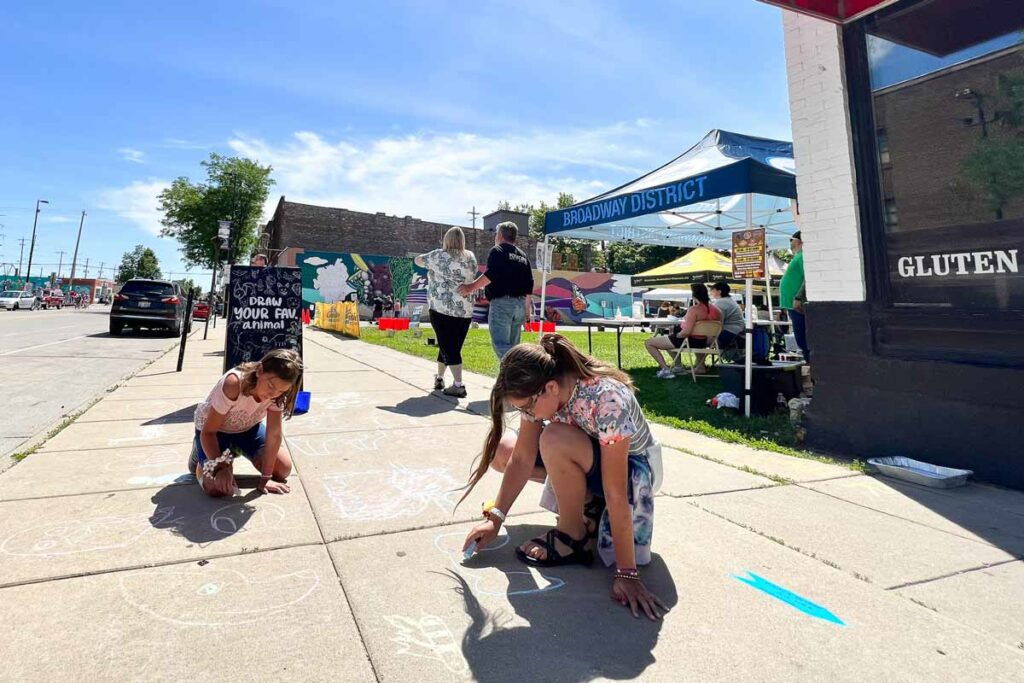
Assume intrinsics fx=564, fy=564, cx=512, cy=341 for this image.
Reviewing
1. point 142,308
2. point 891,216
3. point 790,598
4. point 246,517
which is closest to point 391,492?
point 246,517

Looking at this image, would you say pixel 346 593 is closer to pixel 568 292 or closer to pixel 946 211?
pixel 946 211

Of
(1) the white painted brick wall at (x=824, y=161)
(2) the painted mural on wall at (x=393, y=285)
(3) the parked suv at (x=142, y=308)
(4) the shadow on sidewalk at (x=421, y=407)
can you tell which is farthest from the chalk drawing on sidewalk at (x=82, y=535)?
(2) the painted mural on wall at (x=393, y=285)

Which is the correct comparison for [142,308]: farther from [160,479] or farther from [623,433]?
[623,433]

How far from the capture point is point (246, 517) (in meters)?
2.73

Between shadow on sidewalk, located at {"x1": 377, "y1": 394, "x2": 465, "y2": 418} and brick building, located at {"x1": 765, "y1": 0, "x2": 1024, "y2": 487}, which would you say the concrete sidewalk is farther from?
shadow on sidewalk, located at {"x1": 377, "y1": 394, "x2": 465, "y2": 418}

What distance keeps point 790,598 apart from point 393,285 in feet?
124

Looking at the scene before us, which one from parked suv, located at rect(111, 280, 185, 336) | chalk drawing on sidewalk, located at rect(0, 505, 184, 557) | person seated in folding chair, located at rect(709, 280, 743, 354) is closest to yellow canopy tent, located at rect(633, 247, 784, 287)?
person seated in folding chair, located at rect(709, 280, 743, 354)

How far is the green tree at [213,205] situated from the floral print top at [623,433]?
4181 centimetres

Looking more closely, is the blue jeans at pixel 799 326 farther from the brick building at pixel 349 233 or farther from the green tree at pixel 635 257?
the green tree at pixel 635 257

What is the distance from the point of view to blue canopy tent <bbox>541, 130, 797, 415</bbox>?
574 centimetres

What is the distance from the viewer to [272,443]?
3086 mm

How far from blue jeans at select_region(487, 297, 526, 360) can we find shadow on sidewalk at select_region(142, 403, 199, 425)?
9.54ft

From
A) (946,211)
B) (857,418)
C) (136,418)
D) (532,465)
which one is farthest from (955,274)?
(136,418)

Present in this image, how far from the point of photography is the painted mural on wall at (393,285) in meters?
36.2
